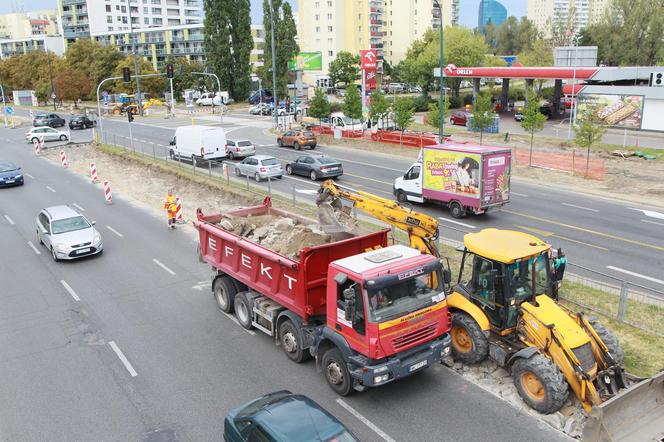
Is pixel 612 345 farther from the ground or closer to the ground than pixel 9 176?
farther from the ground

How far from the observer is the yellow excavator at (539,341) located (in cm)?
873

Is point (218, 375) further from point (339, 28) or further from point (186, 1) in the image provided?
point (186, 1)

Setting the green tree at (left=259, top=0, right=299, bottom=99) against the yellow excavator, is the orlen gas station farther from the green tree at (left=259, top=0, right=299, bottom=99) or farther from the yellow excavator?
the yellow excavator

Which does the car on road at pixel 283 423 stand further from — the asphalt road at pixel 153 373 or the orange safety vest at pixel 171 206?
the orange safety vest at pixel 171 206

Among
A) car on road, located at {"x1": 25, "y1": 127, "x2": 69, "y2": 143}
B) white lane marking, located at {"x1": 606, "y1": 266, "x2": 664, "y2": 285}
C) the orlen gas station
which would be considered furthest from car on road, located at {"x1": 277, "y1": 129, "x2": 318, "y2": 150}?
white lane marking, located at {"x1": 606, "y1": 266, "x2": 664, "y2": 285}

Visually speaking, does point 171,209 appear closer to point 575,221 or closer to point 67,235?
point 67,235

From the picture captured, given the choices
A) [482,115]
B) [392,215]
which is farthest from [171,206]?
[482,115]

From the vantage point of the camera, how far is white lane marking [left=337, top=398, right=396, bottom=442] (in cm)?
946

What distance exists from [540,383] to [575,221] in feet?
50.6

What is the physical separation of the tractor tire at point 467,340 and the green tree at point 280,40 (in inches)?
3129

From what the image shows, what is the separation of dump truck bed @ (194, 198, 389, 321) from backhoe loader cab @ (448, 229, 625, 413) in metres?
2.44

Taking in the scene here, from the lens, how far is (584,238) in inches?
822

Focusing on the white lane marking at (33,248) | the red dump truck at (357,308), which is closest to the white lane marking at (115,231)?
the white lane marking at (33,248)

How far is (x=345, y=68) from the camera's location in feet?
340
